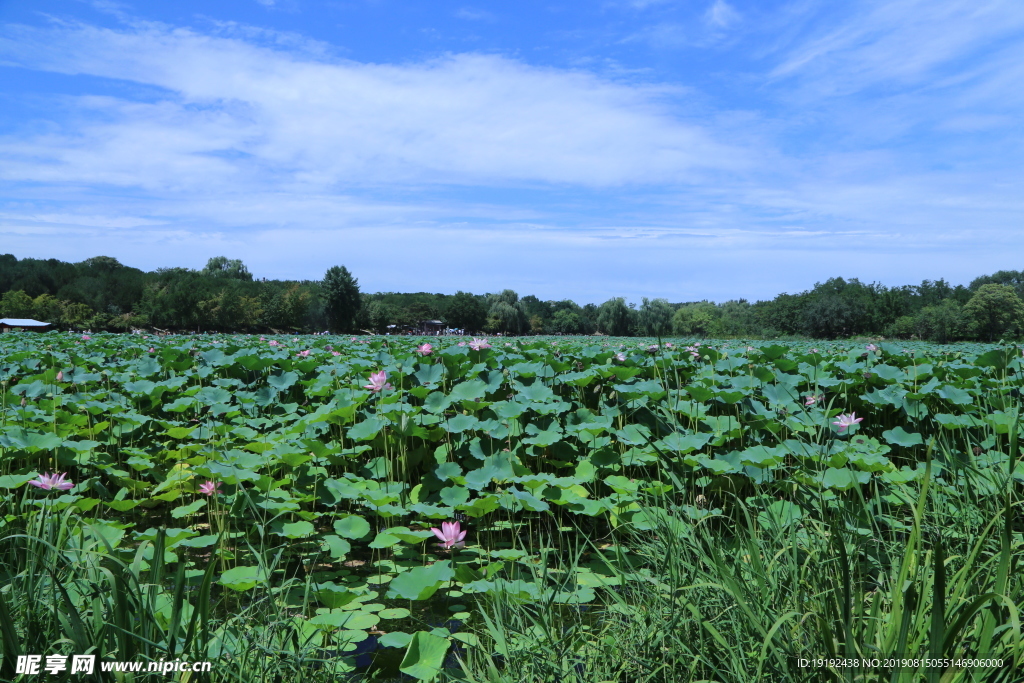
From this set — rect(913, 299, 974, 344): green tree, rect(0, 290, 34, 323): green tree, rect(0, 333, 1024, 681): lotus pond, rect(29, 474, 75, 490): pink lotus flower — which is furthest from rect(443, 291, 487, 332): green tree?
rect(29, 474, 75, 490): pink lotus flower

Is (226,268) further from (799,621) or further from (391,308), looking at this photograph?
(799,621)

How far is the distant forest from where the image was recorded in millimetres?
51281

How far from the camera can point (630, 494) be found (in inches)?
114

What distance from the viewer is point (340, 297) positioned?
202ft

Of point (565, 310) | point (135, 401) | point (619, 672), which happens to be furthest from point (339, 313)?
point (619, 672)

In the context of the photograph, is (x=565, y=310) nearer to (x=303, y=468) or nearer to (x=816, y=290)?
(x=816, y=290)

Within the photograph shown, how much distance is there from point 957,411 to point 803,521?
2.82 metres

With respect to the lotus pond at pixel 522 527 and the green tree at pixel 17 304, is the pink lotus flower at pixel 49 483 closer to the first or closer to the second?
the lotus pond at pixel 522 527

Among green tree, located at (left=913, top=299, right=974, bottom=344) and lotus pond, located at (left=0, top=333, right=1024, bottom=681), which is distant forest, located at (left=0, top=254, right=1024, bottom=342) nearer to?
green tree, located at (left=913, top=299, right=974, bottom=344)

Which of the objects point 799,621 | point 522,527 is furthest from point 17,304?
point 799,621

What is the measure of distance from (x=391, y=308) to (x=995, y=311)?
64.5 meters

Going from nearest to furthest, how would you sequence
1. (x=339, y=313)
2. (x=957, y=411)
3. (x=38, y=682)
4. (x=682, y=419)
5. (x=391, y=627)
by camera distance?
1. (x=38, y=682)
2. (x=391, y=627)
3. (x=682, y=419)
4. (x=957, y=411)
5. (x=339, y=313)

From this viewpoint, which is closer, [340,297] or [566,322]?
[340,297]

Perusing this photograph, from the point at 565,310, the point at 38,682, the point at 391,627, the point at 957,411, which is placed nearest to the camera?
the point at 38,682
